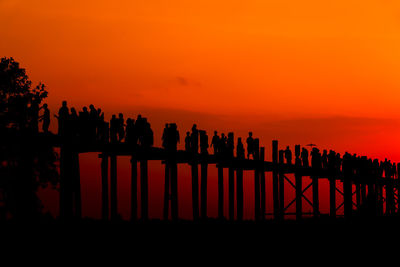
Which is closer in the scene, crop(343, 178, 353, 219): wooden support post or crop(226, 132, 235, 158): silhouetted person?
crop(226, 132, 235, 158): silhouetted person

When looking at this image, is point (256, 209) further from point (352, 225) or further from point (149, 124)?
point (149, 124)

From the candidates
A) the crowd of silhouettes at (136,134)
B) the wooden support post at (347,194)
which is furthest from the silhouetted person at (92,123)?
the wooden support post at (347,194)

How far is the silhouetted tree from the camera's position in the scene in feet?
110

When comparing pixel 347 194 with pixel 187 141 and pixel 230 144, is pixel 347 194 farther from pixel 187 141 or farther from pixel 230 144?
pixel 187 141

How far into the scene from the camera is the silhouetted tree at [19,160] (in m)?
33.5

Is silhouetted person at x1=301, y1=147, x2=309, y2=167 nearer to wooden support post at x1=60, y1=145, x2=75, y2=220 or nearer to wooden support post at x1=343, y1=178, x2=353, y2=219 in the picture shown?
wooden support post at x1=343, y1=178, x2=353, y2=219

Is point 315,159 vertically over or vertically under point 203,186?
over

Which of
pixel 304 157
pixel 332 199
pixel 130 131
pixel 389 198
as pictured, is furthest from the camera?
pixel 389 198

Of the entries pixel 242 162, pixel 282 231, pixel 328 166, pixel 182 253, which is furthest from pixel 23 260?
pixel 328 166

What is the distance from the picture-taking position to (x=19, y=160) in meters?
34.1

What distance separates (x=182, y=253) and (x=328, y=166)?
22.0 metres

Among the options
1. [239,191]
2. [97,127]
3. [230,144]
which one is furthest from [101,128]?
[239,191]

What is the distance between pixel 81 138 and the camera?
2430 centimetres

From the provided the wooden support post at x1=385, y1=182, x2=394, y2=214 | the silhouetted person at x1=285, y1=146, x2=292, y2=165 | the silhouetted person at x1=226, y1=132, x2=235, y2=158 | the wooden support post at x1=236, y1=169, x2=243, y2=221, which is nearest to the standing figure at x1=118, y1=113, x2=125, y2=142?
the silhouetted person at x1=226, y1=132, x2=235, y2=158
